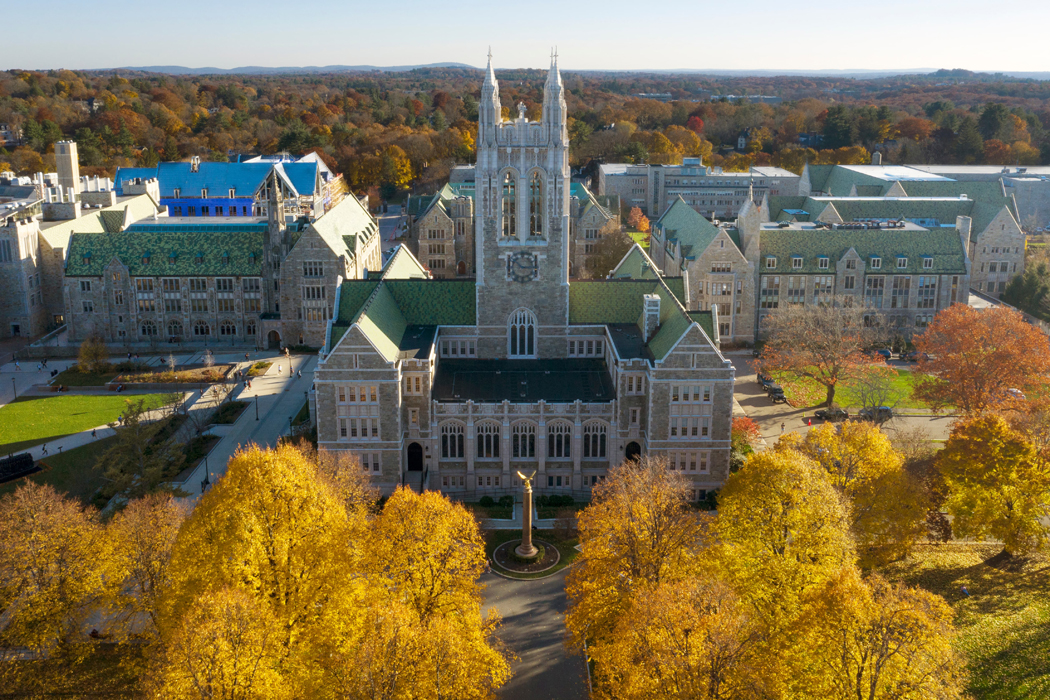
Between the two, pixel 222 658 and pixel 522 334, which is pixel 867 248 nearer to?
pixel 522 334

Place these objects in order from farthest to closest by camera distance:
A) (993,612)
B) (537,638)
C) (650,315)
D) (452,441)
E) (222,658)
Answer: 1. (650,315)
2. (452,441)
3. (993,612)
4. (537,638)
5. (222,658)

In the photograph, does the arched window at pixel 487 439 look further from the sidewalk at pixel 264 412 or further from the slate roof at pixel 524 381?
the sidewalk at pixel 264 412

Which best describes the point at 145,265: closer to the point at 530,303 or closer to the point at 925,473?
the point at 530,303

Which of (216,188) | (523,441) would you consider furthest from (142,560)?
(216,188)

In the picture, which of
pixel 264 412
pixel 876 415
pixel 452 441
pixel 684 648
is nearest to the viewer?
pixel 684 648

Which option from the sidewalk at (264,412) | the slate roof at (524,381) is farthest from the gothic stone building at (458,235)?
the slate roof at (524,381)
